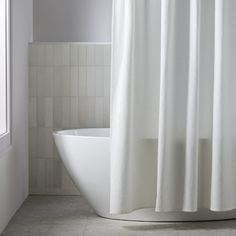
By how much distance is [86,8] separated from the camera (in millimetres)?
4918

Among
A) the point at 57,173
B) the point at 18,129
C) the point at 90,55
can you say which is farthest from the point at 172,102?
the point at 57,173

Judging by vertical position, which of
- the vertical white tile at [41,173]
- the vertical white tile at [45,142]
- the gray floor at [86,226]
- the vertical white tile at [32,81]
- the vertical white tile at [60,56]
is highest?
the vertical white tile at [60,56]

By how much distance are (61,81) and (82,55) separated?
26 cm

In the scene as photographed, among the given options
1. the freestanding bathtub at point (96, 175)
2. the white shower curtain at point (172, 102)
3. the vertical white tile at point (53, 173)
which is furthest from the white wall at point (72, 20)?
the white shower curtain at point (172, 102)

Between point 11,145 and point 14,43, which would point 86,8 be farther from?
point 11,145

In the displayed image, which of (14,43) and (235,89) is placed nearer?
(235,89)

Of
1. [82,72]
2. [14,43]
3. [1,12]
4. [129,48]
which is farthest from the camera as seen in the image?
[82,72]

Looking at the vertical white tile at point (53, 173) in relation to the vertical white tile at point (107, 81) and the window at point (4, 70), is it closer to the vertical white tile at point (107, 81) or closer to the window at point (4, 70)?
the vertical white tile at point (107, 81)

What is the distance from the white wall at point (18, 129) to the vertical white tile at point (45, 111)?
0.41 feet

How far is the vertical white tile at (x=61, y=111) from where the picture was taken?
4.77 metres

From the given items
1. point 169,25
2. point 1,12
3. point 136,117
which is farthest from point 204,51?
point 1,12

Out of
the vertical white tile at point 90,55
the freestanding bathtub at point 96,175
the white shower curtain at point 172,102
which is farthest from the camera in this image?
the vertical white tile at point 90,55

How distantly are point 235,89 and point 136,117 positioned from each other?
61cm

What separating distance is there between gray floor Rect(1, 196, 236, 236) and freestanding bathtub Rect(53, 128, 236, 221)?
5cm
